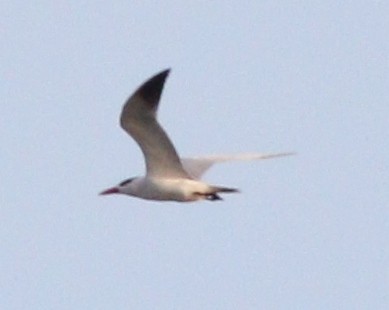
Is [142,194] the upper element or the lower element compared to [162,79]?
lower

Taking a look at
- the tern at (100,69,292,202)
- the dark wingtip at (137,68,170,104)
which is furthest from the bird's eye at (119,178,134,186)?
the dark wingtip at (137,68,170,104)

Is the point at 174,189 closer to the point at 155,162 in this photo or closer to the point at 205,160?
the point at 155,162

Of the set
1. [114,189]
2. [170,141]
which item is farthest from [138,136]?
[114,189]

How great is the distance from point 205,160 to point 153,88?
3525 mm

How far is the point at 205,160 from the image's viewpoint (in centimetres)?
2230

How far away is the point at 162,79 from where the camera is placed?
18750mm

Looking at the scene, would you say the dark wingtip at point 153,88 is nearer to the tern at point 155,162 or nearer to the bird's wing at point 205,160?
the tern at point 155,162

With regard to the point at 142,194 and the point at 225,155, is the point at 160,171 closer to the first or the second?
the point at 142,194

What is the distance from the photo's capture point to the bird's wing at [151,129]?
1894cm

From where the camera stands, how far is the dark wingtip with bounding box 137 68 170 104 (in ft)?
61.4

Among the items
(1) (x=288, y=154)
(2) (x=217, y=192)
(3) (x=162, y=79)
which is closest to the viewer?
(3) (x=162, y=79)

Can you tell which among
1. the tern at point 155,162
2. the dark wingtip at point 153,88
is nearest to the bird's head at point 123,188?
the tern at point 155,162

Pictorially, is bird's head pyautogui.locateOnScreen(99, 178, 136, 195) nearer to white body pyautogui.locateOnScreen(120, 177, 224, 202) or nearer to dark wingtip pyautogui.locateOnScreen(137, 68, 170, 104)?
white body pyautogui.locateOnScreen(120, 177, 224, 202)

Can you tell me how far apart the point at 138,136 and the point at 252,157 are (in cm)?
271
